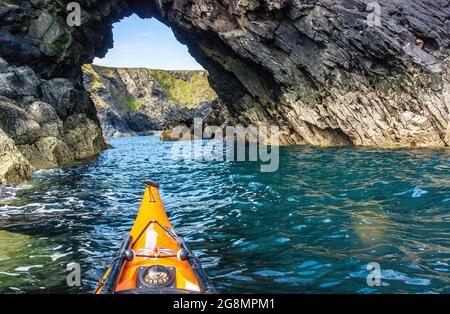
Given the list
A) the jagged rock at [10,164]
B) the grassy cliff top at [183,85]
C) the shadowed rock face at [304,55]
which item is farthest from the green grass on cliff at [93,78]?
the jagged rock at [10,164]

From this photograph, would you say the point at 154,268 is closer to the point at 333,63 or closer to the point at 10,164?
the point at 10,164

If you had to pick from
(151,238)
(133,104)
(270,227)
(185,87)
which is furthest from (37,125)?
(185,87)

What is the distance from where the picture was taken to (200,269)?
6422 millimetres

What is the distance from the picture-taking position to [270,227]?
10.9 meters

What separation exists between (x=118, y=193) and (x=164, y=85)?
168 m

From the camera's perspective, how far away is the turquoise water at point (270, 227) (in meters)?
7.50

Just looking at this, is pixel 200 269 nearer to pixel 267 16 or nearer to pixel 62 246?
pixel 62 246

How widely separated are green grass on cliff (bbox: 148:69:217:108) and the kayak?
6562 inches

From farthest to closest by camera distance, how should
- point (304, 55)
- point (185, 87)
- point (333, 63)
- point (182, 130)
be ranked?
1. point (185, 87)
2. point (182, 130)
3. point (304, 55)
4. point (333, 63)

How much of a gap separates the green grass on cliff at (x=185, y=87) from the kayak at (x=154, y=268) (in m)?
167

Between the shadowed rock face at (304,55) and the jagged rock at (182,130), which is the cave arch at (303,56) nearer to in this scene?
the shadowed rock face at (304,55)

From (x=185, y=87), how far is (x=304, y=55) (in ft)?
505

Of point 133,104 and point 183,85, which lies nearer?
point 133,104

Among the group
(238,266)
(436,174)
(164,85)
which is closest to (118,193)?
(238,266)
